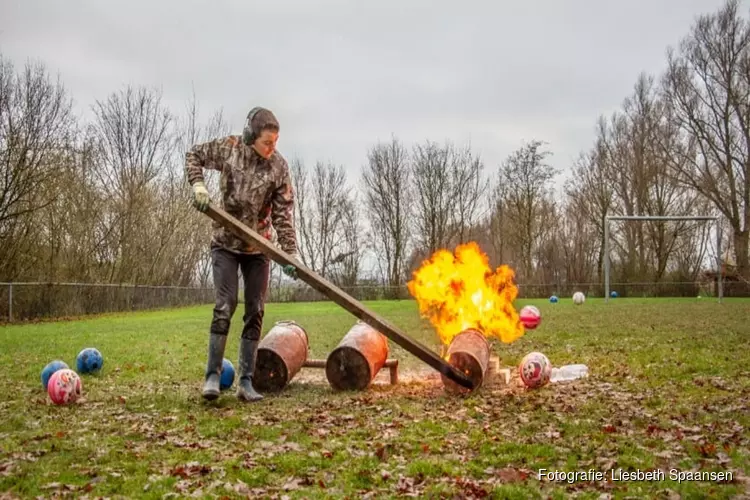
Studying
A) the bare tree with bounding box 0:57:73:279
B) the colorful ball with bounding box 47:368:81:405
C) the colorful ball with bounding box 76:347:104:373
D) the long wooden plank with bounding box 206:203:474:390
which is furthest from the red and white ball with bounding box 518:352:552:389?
the bare tree with bounding box 0:57:73:279

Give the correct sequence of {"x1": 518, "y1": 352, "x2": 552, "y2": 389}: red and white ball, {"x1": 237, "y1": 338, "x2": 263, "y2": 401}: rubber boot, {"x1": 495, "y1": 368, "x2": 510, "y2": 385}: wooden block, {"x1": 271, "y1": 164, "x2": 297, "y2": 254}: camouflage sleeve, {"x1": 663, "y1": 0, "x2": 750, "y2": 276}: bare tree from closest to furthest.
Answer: {"x1": 237, "y1": 338, "x2": 263, "y2": 401}: rubber boot < {"x1": 271, "y1": 164, "x2": 297, "y2": 254}: camouflage sleeve < {"x1": 518, "y1": 352, "x2": 552, "y2": 389}: red and white ball < {"x1": 495, "y1": 368, "x2": 510, "y2": 385}: wooden block < {"x1": 663, "y1": 0, "x2": 750, "y2": 276}: bare tree

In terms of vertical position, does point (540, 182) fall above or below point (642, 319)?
above

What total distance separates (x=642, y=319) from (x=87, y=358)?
15.8 metres

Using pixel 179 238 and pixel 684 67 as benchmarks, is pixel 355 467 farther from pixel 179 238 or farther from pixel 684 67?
pixel 684 67

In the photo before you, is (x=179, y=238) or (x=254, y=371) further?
(x=179, y=238)

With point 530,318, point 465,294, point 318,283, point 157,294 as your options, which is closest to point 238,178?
point 318,283

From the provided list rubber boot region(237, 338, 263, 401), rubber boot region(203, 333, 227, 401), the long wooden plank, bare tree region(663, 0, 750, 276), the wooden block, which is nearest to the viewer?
the long wooden plank

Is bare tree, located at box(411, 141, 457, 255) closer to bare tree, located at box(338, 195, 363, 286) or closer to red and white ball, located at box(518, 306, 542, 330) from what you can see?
bare tree, located at box(338, 195, 363, 286)

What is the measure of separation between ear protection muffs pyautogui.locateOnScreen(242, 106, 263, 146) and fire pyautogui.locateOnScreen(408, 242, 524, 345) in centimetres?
306

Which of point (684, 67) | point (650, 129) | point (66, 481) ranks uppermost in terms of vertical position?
point (684, 67)

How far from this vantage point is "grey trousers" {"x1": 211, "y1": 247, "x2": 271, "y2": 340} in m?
7.16

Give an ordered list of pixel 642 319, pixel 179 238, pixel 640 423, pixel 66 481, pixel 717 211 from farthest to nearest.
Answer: pixel 717 211 < pixel 179 238 < pixel 642 319 < pixel 640 423 < pixel 66 481

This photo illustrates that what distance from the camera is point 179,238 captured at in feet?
141

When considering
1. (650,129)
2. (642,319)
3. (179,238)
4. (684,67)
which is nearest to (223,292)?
(642,319)
